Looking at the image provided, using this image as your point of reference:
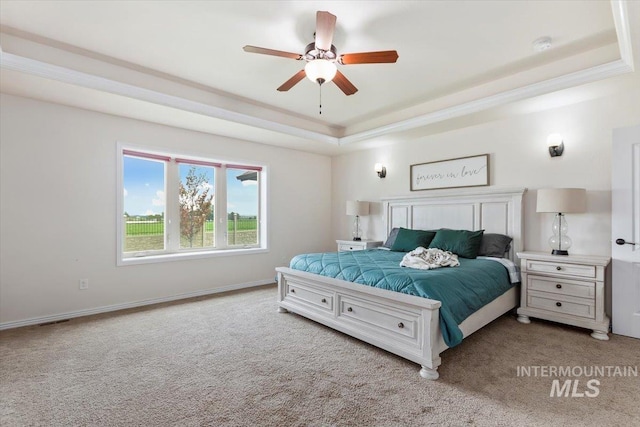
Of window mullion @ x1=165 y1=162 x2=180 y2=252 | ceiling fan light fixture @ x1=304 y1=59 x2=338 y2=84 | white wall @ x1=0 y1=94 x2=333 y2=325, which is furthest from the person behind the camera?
window mullion @ x1=165 y1=162 x2=180 y2=252

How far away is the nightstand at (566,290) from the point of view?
287 centimetres

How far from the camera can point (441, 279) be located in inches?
98.1

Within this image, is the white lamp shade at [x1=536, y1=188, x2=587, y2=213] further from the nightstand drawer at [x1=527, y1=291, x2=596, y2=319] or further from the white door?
the nightstand drawer at [x1=527, y1=291, x2=596, y2=319]

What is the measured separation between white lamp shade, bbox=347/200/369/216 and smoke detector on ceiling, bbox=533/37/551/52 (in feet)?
10.1

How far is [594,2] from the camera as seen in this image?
225cm

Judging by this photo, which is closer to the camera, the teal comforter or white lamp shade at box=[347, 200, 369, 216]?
the teal comforter

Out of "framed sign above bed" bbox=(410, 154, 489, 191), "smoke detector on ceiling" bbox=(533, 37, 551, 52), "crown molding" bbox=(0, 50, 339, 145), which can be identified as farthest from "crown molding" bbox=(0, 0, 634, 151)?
"framed sign above bed" bbox=(410, 154, 489, 191)

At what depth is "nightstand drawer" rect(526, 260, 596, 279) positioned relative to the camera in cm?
292

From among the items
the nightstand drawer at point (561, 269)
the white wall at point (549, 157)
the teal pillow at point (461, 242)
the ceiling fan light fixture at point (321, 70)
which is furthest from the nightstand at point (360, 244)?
the ceiling fan light fixture at point (321, 70)

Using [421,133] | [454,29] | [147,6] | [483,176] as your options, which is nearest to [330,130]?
[421,133]

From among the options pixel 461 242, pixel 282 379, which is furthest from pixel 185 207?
Answer: pixel 461 242

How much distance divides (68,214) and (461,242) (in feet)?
14.8

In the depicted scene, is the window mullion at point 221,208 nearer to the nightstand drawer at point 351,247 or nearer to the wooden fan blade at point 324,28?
the nightstand drawer at point 351,247

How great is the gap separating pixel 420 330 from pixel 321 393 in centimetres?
84
